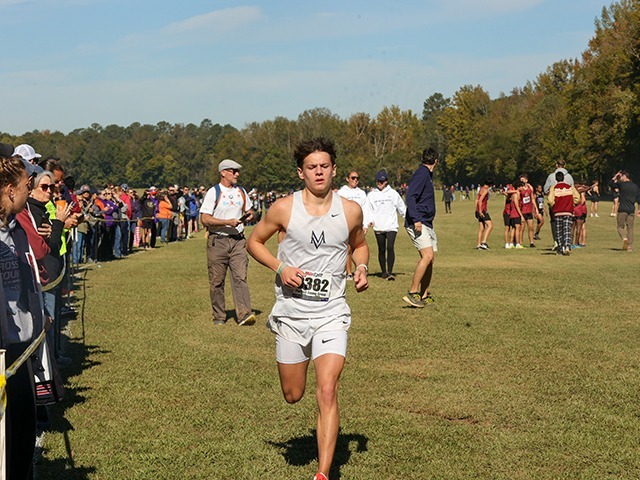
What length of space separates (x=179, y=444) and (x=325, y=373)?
5.37 ft

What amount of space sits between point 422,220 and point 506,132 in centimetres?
11247

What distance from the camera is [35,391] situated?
201 inches

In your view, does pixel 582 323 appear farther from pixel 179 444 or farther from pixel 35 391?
pixel 35 391

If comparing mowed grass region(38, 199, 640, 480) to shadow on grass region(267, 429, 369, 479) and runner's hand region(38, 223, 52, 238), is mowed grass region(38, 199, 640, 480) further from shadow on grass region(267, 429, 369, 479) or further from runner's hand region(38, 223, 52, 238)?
runner's hand region(38, 223, 52, 238)

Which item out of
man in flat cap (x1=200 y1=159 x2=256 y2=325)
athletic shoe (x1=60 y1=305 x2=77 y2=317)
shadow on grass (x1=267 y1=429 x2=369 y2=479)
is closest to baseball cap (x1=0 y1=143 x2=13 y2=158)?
shadow on grass (x1=267 y1=429 x2=369 y2=479)

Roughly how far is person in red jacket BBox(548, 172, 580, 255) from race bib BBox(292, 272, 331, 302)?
19190mm

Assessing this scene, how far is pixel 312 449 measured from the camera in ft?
21.9

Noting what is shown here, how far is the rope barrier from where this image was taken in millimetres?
3727

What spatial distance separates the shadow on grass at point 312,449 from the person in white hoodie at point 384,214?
11975 millimetres

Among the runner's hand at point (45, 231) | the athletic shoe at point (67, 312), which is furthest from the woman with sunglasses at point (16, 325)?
the athletic shoe at point (67, 312)

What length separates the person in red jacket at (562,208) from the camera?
2416cm

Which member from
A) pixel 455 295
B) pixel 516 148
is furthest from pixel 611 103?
pixel 455 295

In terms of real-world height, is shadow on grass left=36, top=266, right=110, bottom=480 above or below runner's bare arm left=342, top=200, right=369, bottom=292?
below

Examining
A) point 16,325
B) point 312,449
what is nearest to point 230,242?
point 312,449
